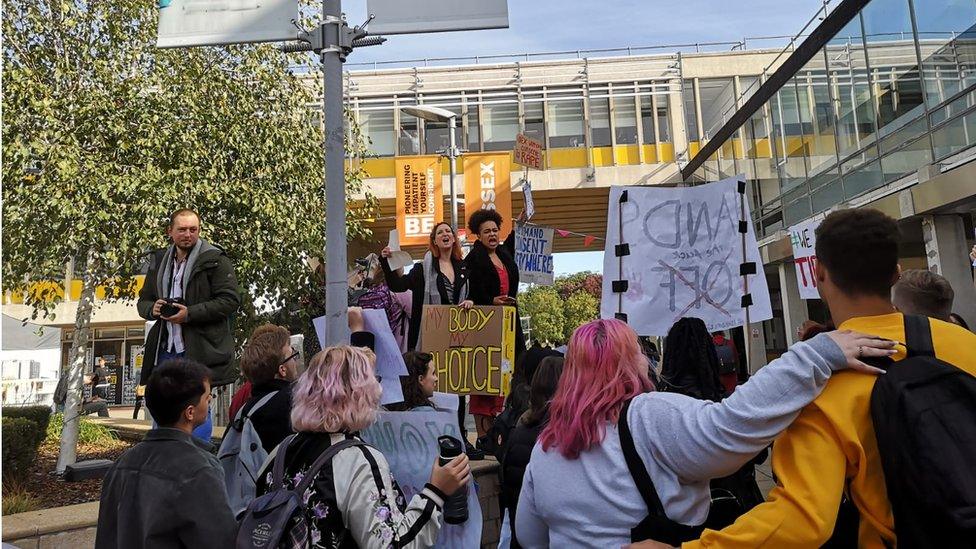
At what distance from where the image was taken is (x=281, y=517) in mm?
2324

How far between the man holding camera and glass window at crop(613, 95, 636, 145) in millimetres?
24494

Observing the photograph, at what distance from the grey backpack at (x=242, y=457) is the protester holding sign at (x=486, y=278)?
9.07 ft

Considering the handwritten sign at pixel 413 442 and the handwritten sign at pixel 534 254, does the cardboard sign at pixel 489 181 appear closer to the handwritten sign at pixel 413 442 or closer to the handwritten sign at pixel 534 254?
the handwritten sign at pixel 534 254

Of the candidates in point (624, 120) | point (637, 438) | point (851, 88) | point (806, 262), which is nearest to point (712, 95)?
point (624, 120)

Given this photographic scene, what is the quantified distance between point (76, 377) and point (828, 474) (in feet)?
35.1

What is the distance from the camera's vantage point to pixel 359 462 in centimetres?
243

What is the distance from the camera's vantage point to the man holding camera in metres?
4.25

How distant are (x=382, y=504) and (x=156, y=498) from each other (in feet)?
2.73

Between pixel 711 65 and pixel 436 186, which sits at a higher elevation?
pixel 711 65

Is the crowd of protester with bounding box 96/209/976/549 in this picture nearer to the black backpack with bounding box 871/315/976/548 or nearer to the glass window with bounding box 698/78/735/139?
the black backpack with bounding box 871/315/976/548

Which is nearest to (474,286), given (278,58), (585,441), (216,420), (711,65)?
(585,441)

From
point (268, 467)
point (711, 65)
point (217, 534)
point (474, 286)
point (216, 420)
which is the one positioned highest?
point (711, 65)

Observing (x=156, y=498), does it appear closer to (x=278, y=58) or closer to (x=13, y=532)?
(x=13, y=532)

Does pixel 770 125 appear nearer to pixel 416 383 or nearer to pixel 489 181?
pixel 489 181
